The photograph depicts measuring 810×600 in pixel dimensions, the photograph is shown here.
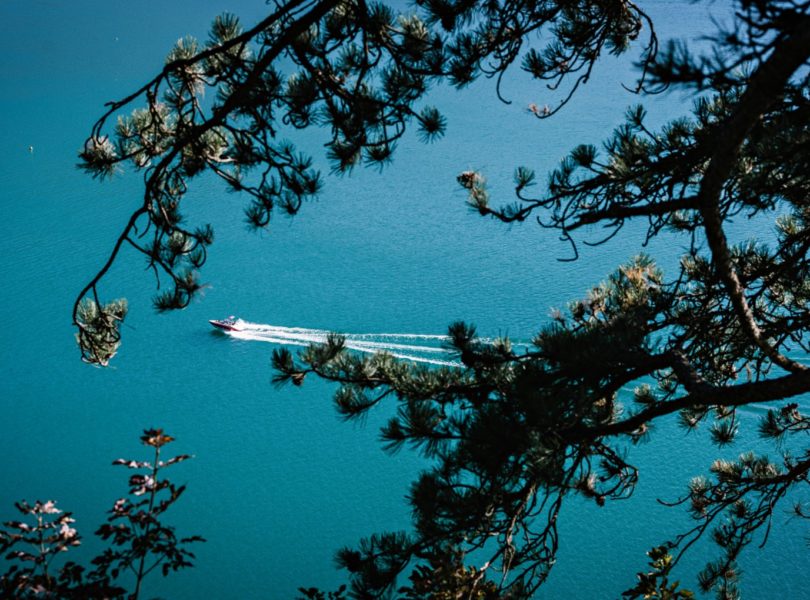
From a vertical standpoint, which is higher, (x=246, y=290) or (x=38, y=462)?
(x=246, y=290)

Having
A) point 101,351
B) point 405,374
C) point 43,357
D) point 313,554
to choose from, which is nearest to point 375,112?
point 405,374

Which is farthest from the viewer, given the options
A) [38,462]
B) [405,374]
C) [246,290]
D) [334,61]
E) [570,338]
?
[246,290]

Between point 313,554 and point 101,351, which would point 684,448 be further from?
point 101,351

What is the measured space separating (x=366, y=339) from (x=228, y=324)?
86cm

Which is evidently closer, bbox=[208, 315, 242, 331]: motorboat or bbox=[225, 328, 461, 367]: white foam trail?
bbox=[225, 328, 461, 367]: white foam trail

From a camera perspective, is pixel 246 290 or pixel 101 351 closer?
pixel 101 351

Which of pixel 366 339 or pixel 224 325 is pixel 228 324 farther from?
pixel 366 339

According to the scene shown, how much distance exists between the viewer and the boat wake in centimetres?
432

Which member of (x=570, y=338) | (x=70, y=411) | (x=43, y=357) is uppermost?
(x=43, y=357)

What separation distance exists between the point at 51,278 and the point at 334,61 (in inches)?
158

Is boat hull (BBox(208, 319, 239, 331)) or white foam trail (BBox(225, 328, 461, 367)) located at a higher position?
boat hull (BBox(208, 319, 239, 331))

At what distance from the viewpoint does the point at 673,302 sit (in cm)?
197

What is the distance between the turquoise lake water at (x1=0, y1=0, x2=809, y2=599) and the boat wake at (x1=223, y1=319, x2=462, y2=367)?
7 cm

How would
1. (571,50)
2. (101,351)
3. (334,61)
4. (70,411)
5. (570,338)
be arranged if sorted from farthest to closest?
1. (70,411)
2. (571,50)
3. (101,351)
4. (334,61)
5. (570,338)
